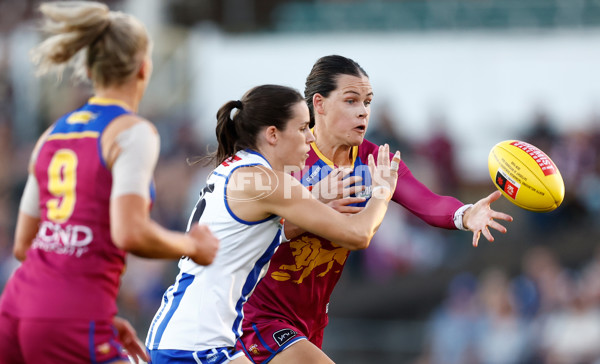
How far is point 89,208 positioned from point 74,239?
0.14 meters

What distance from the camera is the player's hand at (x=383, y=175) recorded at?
4.57 meters

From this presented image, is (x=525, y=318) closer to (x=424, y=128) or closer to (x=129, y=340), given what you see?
(x=424, y=128)

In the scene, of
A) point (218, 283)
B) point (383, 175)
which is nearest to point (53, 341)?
point (218, 283)

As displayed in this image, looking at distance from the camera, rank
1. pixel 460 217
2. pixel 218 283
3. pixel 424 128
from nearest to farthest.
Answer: pixel 218 283, pixel 460 217, pixel 424 128

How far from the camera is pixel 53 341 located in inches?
133

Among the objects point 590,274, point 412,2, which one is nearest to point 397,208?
point 590,274

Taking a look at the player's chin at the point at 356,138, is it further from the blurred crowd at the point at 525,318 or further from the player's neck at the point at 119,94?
the blurred crowd at the point at 525,318

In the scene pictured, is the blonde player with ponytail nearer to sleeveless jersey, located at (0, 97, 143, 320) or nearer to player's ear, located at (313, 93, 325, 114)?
sleeveless jersey, located at (0, 97, 143, 320)

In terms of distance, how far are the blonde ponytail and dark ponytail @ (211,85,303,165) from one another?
0.93 m

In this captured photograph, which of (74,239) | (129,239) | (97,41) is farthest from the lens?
A: (97,41)

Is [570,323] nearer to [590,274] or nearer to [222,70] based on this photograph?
[590,274]

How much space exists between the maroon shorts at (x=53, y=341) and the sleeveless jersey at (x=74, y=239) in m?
0.04

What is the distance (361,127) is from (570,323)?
5.07 meters

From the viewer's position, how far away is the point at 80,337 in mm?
3406
